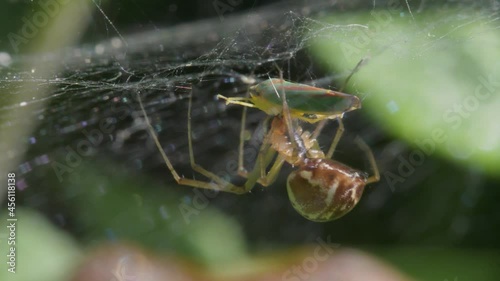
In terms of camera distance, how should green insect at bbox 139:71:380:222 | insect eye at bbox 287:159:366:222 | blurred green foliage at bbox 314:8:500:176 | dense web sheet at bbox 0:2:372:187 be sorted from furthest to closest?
blurred green foliage at bbox 314:8:500:176 → dense web sheet at bbox 0:2:372:187 → insect eye at bbox 287:159:366:222 → green insect at bbox 139:71:380:222

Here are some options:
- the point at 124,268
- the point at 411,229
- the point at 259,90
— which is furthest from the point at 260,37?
the point at 411,229

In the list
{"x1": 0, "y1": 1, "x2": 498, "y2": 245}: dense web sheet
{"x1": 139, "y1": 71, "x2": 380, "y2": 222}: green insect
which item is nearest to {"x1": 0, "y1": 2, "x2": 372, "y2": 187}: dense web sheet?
{"x1": 0, "y1": 1, "x2": 498, "y2": 245}: dense web sheet

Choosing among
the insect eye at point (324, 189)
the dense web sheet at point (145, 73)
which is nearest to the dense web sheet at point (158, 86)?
the dense web sheet at point (145, 73)

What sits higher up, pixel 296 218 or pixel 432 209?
pixel 432 209

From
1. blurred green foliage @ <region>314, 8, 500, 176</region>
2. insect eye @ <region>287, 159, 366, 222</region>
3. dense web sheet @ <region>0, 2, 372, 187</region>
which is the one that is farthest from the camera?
blurred green foliage @ <region>314, 8, 500, 176</region>

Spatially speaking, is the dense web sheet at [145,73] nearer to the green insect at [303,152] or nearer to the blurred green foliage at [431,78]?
the blurred green foliage at [431,78]

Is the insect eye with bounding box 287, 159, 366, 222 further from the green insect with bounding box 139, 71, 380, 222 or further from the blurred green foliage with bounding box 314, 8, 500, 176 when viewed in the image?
the blurred green foliage with bounding box 314, 8, 500, 176

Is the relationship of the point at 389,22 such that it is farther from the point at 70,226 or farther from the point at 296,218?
the point at 70,226
